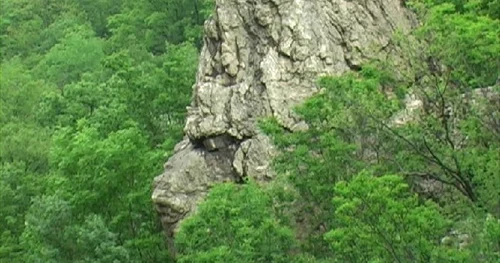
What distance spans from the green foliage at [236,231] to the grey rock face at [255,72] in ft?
11.5

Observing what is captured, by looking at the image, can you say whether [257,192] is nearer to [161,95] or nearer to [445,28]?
[445,28]

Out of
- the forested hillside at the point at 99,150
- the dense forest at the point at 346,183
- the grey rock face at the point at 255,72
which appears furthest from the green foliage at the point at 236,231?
the forested hillside at the point at 99,150

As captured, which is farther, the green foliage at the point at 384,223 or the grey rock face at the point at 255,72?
the grey rock face at the point at 255,72

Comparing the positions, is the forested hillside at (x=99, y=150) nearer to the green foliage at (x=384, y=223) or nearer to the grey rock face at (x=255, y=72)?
the grey rock face at (x=255, y=72)

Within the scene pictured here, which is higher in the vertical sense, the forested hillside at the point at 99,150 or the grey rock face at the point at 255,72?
the grey rock face at the point at 255,72

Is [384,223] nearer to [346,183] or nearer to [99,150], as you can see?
[346,183]

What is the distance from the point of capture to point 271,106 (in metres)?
27.1

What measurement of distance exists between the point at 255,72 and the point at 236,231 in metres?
7.48

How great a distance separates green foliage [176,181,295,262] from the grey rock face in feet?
11.5

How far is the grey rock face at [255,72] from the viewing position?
89.3ft

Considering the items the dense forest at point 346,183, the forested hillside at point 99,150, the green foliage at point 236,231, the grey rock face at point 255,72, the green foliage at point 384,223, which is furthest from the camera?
the forested hillside at point 99,150

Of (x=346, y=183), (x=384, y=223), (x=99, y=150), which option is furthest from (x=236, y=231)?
(x=99, y=150)

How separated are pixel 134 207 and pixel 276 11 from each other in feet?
24.4

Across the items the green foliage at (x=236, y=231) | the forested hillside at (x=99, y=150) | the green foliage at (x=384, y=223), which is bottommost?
the forested hillside at (x=99, y=150)
